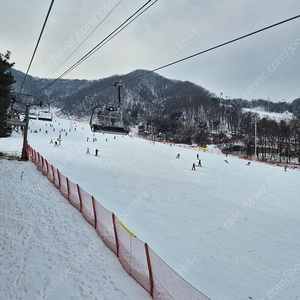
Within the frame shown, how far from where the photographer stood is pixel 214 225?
1002 cm

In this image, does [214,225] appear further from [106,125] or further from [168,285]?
[106,125]

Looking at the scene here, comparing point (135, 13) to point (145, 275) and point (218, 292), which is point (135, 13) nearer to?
point (145, 275)

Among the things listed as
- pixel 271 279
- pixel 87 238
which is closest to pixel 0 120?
pixel 87 238

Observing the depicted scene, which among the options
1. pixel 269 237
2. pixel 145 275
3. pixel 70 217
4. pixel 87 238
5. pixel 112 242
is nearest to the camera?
pixel 145 275

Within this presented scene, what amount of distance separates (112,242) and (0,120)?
16658 millimetres

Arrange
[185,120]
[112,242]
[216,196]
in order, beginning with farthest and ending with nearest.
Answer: [185,120] → [216,196] → [112,242]

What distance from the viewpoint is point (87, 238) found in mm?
6746

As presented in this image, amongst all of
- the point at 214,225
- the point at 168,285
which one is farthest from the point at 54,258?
the point at 214,225

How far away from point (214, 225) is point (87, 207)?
608 centimetres

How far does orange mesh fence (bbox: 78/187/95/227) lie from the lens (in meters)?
7.81

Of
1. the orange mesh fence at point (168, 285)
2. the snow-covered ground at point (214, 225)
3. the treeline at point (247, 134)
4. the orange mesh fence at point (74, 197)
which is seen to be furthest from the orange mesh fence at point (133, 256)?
the treeline at point (247, 134)

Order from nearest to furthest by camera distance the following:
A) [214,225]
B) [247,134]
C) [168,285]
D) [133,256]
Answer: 1. [168,285]
2. [133,256]
3. [214,225]
4. [247,134]

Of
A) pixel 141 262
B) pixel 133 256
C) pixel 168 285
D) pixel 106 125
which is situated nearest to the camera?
pixel 168 285

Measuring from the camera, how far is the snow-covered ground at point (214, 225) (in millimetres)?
6410
